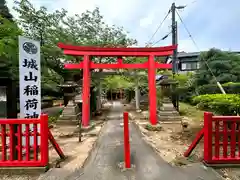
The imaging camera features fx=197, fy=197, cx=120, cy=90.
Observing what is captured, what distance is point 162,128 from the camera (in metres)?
8.59

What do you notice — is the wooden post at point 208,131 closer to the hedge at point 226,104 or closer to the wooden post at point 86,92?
the hedge at point 226,104

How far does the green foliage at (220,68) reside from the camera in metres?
13.7

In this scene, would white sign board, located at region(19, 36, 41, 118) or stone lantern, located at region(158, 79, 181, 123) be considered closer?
white sign board, located at region(19, 36, 41, 118)

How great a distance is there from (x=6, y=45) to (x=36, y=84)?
4.24 feet

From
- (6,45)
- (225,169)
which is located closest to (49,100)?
(6,45)

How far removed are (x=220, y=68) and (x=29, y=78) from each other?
45.3ft

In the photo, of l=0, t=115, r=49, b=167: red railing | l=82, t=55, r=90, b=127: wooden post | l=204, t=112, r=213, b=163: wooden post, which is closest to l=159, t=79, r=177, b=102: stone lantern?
l=82, t=55, r=90, b=127: wooden post

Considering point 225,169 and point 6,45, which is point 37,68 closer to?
point 6,45

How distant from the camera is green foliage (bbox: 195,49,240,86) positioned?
13686 millimetres

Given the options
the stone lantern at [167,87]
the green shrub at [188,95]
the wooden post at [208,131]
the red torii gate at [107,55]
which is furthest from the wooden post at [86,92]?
the green shrub at [188,95]

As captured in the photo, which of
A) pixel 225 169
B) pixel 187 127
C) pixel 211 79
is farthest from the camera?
pixel 211 79

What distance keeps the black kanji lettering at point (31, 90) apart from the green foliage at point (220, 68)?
12331 mm

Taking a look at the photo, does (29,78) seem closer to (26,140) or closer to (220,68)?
(26,140)

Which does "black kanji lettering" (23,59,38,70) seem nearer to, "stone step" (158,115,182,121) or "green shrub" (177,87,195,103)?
"stone step" (158,115,182,121)
